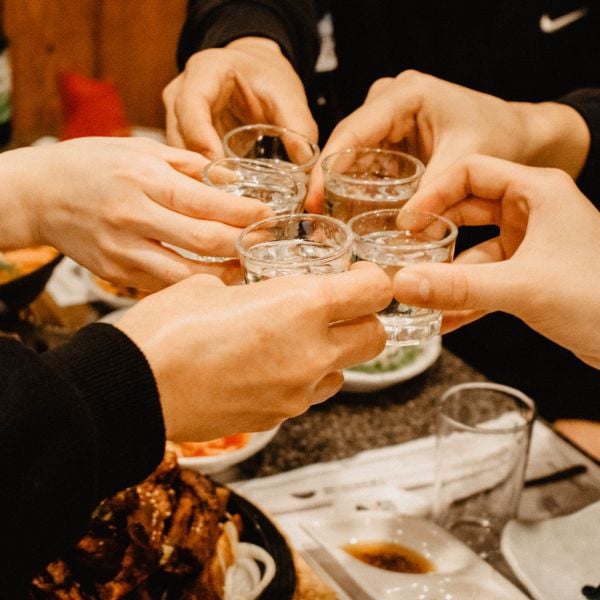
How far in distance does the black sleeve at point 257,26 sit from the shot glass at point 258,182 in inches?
27.1

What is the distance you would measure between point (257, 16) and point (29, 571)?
141 cm

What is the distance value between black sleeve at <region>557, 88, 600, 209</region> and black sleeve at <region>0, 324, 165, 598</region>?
1237 mm

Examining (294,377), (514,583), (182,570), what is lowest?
(514,583)

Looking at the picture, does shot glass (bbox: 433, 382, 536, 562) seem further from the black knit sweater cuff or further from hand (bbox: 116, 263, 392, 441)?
the black knit sweater cuff

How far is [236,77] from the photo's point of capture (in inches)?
60.0

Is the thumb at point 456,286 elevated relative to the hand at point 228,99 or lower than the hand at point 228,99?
lower

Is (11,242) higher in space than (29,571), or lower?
higher

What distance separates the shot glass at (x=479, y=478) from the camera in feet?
4.78

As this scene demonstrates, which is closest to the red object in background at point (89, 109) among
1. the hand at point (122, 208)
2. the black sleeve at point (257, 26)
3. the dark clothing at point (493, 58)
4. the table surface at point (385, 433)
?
the dark clothing at point (493, 58)

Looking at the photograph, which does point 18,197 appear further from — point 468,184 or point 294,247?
point 468,184

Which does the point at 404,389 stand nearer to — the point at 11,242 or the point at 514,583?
the point at 514,583

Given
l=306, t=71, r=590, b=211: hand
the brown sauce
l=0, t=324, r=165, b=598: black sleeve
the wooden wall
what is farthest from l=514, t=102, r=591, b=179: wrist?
the wooden wall

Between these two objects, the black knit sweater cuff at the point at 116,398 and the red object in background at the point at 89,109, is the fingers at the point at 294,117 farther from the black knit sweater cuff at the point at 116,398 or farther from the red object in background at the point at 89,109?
the red object in background at the point at 89,109

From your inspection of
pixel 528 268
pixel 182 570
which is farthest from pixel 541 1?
pixel 182 570
